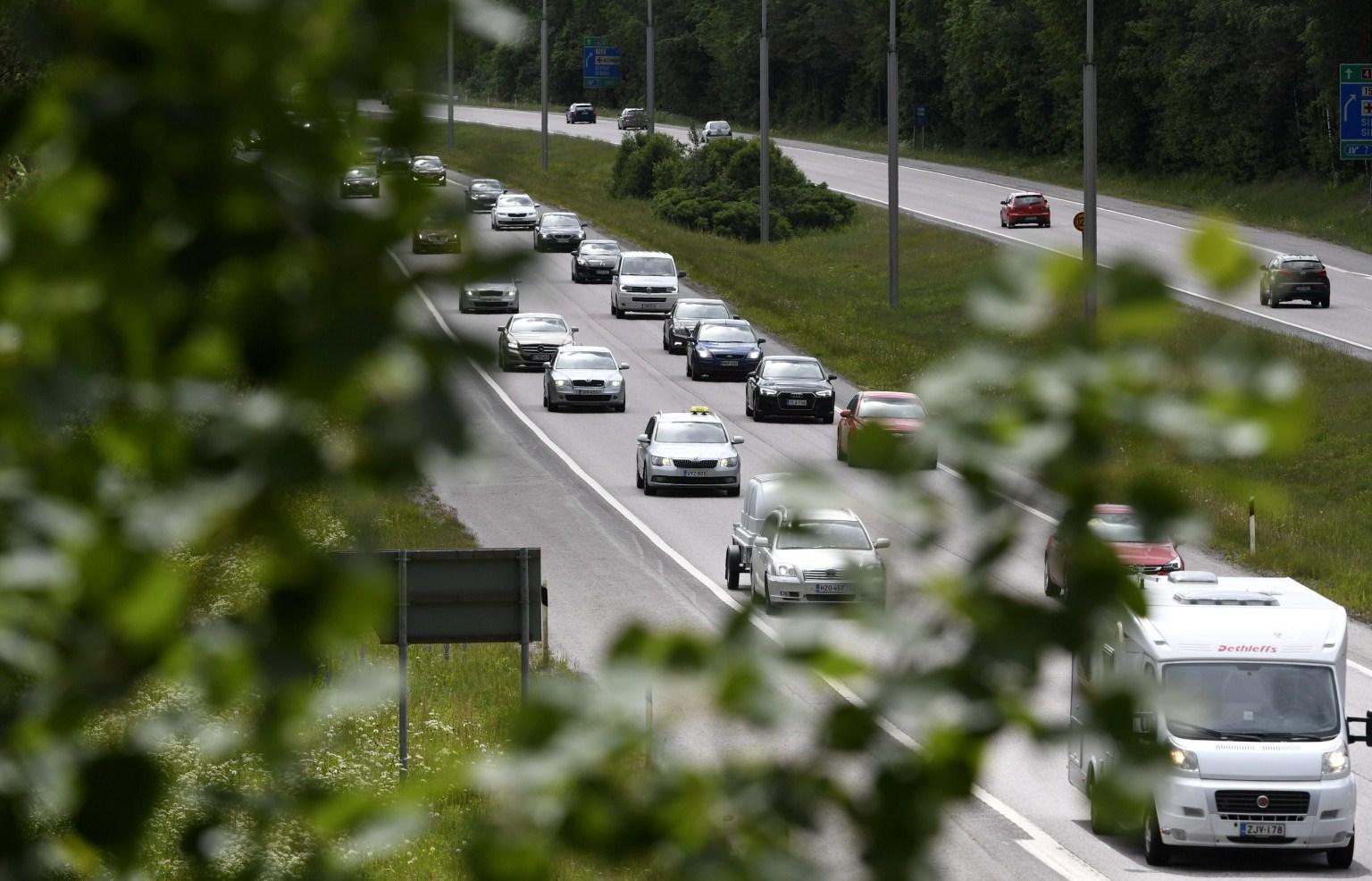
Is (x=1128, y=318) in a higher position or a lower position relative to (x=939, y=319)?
higher

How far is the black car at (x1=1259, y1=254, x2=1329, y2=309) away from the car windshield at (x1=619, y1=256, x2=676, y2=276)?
18.1 meters

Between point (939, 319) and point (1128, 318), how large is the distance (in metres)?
57.3

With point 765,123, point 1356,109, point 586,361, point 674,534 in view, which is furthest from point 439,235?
point 765,123

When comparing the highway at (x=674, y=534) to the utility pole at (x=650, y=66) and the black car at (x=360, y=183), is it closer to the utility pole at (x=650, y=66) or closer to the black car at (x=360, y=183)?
the black car at (x=360, y=183)

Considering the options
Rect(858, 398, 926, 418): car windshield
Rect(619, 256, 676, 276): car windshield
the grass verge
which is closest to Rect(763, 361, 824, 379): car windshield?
the grass verge

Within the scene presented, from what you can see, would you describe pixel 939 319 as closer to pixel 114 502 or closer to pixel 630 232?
pixel 630 232

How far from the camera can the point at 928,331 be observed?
185 feet

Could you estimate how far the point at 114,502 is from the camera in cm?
244

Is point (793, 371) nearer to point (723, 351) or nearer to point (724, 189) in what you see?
point (723, 351)

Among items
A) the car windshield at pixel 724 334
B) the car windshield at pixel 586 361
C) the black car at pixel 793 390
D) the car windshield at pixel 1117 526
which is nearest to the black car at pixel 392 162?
the car windshield at pixel 1117 526

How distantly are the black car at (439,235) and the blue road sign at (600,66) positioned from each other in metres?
153

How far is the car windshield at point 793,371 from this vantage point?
148ft

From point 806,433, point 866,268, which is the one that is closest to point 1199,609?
point 806,433

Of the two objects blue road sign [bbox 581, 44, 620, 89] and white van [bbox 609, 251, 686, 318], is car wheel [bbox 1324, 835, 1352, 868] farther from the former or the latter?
blue road sign [bbox 581, 44, 620, 89]
